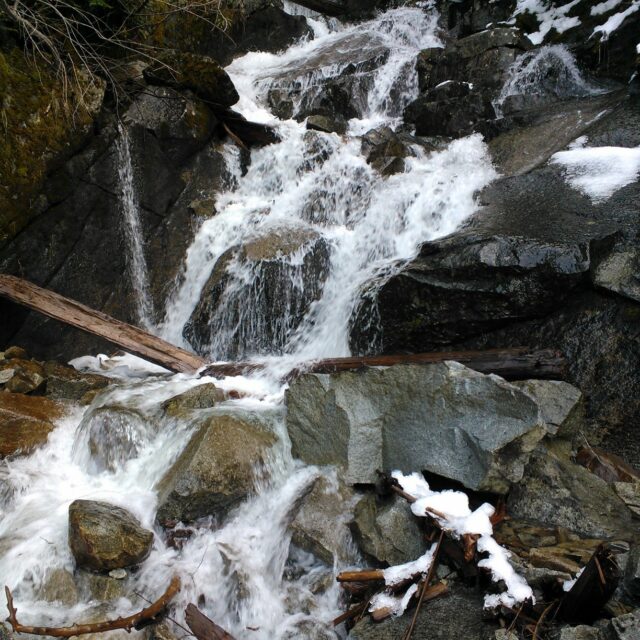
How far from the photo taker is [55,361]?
285 inches

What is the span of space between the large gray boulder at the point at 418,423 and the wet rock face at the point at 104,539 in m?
1.44

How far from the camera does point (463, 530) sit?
124 inches

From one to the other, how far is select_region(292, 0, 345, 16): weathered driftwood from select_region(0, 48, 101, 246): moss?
11.4 meters

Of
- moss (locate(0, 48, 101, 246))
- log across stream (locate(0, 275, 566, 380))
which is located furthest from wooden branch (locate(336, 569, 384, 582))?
moss (locate(0, 48, 101, 246))

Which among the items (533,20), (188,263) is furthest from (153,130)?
(533,20)

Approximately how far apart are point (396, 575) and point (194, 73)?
28.4 ft

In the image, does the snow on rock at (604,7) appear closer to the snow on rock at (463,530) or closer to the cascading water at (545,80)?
the cascading water at (545,80)

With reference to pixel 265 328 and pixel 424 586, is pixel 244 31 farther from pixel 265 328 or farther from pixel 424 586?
pixel 424 586

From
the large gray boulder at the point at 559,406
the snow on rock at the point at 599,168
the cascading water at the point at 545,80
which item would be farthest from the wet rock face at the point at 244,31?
the large gray boulder at the point at 559,406

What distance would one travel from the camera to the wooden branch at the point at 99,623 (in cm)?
293

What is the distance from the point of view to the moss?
6.54 meters

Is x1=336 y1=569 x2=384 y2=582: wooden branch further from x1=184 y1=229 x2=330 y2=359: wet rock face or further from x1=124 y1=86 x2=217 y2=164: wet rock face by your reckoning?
x1=124 y1=86 x2=217 y2=164: wet rock face

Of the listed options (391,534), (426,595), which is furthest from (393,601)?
(391,534)

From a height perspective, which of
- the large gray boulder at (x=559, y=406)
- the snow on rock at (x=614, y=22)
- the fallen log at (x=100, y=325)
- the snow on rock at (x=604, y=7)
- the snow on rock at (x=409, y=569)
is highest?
the snow on rock at (x=604, y=7)
